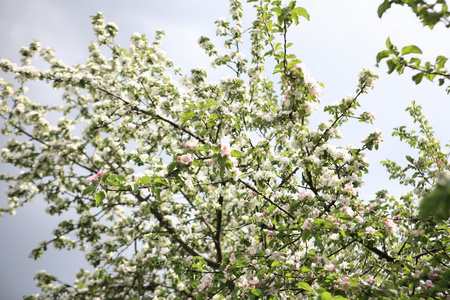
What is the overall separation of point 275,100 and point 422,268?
4.13 meters

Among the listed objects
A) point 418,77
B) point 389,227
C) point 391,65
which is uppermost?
point 391,65

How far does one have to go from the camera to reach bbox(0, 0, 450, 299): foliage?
2.46 meters

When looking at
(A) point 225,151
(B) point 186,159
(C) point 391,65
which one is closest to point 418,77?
(C) point 391,65

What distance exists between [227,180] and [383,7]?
6.37 feet

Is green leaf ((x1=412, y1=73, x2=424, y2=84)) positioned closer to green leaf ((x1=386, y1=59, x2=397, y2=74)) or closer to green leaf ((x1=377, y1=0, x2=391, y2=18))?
green leaf ((x1=386, y1=59, x2=397, y2=74))

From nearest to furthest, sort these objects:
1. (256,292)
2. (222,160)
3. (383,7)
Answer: (383,7)
(222,160)
(256,292)

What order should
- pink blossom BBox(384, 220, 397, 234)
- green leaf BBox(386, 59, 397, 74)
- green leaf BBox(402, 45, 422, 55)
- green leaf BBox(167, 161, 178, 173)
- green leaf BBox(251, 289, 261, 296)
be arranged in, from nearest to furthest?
green leaf BBox(402, 45, 422, 55)
green leaf BBox(386, 59, 397, 74)
green leaf BBox(167, 161, 178, 173)
green leaf BBox(251, 289, 261, 296)
pink blossom BBox(384, 220, 397, 234)

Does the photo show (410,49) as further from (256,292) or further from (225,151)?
(256,292)

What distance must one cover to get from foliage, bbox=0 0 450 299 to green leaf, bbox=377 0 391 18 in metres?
0.80

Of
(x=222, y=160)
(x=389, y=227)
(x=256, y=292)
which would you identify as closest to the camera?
(x=222, y=160)

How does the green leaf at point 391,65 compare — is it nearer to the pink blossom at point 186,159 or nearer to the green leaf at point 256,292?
the pink blossom at point 186,159

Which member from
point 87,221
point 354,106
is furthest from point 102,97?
point 354,106

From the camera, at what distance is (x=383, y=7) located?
1.63m

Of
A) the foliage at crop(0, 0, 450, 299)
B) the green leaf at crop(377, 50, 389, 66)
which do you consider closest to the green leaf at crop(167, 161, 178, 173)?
the foliage at crop(0, 0, 450, 299)
